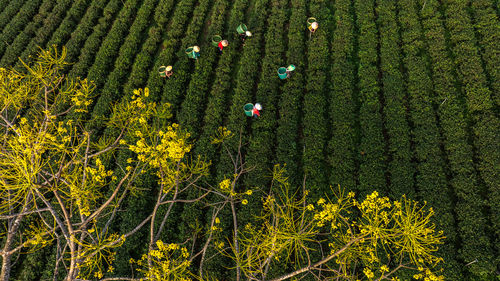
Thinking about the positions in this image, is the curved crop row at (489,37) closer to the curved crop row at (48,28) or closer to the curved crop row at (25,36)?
the curved crop row at (48,28)

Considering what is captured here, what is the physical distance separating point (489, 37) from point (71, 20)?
66.2 feet

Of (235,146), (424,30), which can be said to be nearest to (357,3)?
(424,30)

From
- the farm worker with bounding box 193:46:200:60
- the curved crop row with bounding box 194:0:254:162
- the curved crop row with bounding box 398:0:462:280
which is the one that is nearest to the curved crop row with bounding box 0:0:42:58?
the farm worker with bounding box 193:46:200:60

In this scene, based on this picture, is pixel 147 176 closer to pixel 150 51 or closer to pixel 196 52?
pixel 196 52

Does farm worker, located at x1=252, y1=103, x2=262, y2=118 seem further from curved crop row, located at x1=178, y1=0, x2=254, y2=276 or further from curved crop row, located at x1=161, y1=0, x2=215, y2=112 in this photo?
curved crop row, located at x1=161, y1=0, x2=215, y2=112

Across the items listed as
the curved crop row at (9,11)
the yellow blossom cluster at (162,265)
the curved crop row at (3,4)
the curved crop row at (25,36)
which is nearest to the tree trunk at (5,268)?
the yellow blossom cluster at (162,265)

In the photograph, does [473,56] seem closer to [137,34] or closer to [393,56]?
[393,56]

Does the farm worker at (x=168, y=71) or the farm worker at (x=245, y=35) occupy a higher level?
the farm worker at (x=245, y=35)

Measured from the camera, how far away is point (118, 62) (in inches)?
445

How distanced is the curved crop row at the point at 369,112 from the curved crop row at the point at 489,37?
4.25 meters

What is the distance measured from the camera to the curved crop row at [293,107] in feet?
29.6

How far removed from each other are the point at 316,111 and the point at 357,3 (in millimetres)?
6537

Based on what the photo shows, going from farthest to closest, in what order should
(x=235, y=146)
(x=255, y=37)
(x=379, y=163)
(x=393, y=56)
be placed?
(x=255, y=37) → (x=393, y=56) → (x=235, y=146) → (x=379, y=163)

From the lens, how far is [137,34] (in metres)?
12.0
